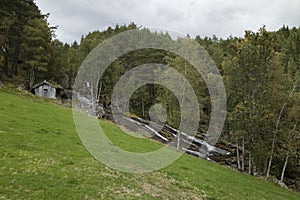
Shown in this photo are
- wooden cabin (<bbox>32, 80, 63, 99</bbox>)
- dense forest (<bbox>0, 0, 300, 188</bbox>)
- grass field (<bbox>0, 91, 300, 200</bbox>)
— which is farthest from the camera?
wooden cabin (<bbox>32, 80, 63, 99</bbox>)

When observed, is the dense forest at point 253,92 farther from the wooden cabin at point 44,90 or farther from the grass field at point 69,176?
the grass field at point 69,176

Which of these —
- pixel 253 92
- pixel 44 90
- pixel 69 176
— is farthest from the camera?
pixel 44 90

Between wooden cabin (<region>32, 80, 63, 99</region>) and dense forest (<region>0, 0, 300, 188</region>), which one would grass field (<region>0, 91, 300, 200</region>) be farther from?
wooden cabin (<region>32, 80, 63, 99</region>)

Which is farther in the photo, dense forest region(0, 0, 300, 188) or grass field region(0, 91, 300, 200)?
dense forest region(0, 0, 300, 188)

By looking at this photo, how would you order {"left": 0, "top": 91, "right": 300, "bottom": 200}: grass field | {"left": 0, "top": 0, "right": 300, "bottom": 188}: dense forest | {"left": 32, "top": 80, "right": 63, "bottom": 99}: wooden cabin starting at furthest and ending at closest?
{"left": 32, "top": 80, "right": 63, "bottom": 99}: wooden cabin < {"left": 0, "top": 0, "right": 300, "bottom": 188}: dense forest < {"left": 0, "top": 91, "right": 300, "bottom": 200}: grass field

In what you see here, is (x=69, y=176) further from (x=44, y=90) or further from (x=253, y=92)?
(x=44, y=90)

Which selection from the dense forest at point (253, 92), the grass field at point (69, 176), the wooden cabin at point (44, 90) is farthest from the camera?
the wooden cabin at point (44, 90)

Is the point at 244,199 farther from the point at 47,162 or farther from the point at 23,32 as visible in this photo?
the point at 23,32

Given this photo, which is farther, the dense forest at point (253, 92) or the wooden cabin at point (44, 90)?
the wooden cabin at point (44, 90)

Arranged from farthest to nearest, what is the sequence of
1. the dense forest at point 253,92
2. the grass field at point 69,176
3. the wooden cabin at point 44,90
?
the wooden cabin at point 44,90 → the dense forest at point 253,92 → the grass field at point 69,176

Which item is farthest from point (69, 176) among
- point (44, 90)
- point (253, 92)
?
point (44, 90)

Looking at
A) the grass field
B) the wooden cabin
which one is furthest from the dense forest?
the grass field

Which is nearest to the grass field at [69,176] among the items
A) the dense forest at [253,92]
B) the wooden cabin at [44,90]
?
the dense forest at [253,92]

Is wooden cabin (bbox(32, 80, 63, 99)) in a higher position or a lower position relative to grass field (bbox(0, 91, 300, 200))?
higher
